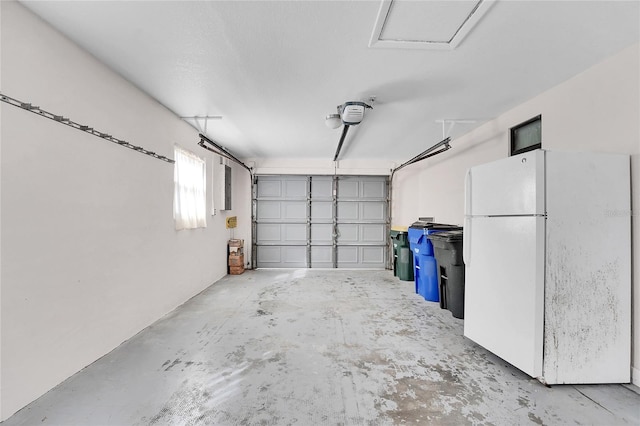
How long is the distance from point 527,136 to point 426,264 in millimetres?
2171

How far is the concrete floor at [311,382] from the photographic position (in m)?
1.72

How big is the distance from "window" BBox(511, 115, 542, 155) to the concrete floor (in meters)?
2.36

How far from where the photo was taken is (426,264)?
13.8 ft

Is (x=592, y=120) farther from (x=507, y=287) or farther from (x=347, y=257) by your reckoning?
(x=347, y=257)

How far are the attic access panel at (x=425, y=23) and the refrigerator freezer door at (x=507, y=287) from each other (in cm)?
152

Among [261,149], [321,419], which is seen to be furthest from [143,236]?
[261,149]

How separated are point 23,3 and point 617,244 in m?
4.55

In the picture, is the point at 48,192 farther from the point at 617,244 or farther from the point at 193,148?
the point at 617,244

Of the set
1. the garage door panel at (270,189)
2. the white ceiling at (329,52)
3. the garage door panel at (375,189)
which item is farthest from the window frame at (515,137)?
the garage door panel at (270,189)

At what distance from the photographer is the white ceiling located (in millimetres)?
1747

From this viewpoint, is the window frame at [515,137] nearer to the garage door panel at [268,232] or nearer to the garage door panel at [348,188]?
the garage door panel at [348,188]

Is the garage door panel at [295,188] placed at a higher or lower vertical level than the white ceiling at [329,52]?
lower

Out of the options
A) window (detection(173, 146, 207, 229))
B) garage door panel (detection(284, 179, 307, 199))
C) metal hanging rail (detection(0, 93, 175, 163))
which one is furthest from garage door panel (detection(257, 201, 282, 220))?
metal hanging rail (detection(0, 93, 175, 163))

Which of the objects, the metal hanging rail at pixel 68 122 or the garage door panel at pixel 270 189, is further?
→ the garage door panel at pixel 270 189
